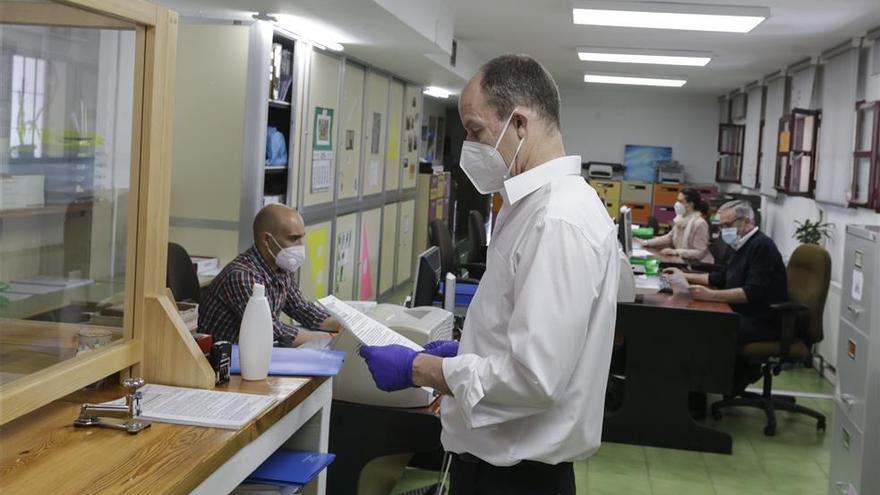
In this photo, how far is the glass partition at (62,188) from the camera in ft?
6.41

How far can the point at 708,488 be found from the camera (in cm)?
478

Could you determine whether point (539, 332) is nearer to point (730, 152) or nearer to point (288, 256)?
point (288, 256)

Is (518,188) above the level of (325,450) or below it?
above

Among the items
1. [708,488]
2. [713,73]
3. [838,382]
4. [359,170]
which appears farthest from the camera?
[713,73]

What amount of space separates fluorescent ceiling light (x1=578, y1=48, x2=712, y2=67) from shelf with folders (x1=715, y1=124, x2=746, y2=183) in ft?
12.1

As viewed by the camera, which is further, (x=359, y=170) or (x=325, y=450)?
(x=359, y=170)

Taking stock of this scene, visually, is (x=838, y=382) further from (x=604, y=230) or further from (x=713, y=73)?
(x=713, y=73)

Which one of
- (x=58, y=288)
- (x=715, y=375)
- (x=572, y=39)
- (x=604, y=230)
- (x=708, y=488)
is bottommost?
(x=708, y=488)

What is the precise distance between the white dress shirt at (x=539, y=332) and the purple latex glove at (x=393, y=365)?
115mm

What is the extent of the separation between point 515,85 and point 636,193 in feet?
42.4

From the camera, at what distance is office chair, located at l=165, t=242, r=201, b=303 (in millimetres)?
4564

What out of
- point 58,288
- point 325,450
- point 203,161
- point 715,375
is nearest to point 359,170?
point 203,161

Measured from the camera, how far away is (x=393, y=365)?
2219mm

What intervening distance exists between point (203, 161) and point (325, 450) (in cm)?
294
